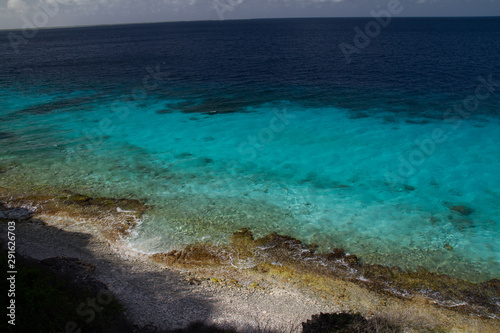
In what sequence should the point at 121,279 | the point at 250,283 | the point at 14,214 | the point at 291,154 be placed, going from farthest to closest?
1. the point at 291,154
2. the point at 14,214
3. the point at 250,283
4. the point at 121,279

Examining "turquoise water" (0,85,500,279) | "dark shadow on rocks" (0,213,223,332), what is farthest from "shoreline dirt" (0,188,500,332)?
"turquoise water" (0,85,500,279)

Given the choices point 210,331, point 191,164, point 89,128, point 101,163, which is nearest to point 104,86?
point 89,128

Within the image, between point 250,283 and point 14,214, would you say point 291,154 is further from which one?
point 14,214

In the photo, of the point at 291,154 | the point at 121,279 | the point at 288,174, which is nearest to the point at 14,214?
the point at 121,279

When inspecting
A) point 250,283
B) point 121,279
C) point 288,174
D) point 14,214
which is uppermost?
point 121,279

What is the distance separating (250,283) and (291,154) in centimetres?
1398

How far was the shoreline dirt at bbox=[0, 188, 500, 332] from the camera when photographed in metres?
10.5

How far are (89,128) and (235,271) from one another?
23848 mm

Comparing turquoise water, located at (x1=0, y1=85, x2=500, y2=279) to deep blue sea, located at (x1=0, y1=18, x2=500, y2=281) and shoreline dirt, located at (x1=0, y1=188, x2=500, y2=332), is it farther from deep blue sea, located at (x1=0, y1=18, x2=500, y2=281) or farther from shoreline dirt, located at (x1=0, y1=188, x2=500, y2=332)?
shoreline dirt, located at (x1=0, y1=188, x2=500, y2=332)

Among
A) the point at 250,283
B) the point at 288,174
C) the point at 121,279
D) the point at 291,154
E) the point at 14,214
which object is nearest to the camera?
the point at 121,279

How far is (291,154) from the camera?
2464 cm

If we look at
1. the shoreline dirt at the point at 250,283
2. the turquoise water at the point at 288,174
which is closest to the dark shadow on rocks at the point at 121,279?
the shoreline dirt at the point at 250,283

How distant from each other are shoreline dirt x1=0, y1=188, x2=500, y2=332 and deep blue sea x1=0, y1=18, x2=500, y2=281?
90 cm

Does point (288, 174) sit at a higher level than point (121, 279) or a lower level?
lower
